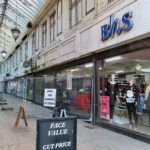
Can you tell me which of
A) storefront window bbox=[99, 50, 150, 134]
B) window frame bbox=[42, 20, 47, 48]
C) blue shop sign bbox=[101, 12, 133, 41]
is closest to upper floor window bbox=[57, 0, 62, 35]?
window frame bbox=[42, 20, 47, 48]

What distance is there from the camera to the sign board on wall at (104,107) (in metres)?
11.0

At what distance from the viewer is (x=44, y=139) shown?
4.88 metres

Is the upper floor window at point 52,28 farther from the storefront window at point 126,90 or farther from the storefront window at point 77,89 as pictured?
the storefront window at point 126,90

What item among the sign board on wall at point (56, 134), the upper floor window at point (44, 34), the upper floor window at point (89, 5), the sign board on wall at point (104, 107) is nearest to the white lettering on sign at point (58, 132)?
the sign board on wall at point (56, 134)

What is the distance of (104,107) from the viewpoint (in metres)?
11.2

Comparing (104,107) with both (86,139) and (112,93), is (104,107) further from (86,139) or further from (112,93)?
(86,139)

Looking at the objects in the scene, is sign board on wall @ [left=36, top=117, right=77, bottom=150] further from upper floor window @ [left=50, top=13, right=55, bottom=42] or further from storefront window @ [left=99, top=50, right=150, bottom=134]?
upper floor window @ [left=50, top=13, right=55, bottom=42]

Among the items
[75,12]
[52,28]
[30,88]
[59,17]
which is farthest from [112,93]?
[30,88]

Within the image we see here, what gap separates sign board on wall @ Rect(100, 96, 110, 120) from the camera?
434 inches

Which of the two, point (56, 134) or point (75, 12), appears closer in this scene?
point (56, 134)

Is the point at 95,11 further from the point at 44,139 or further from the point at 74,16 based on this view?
the point at 44,139

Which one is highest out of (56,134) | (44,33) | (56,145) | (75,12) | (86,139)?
(44,33)

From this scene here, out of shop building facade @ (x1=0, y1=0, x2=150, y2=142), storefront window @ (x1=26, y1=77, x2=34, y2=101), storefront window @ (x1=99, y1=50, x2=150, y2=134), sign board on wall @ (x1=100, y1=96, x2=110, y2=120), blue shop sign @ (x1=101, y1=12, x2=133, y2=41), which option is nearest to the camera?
blue shop sign @ (x1=101, y1=12, x2=133, y2=41)

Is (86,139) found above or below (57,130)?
below
